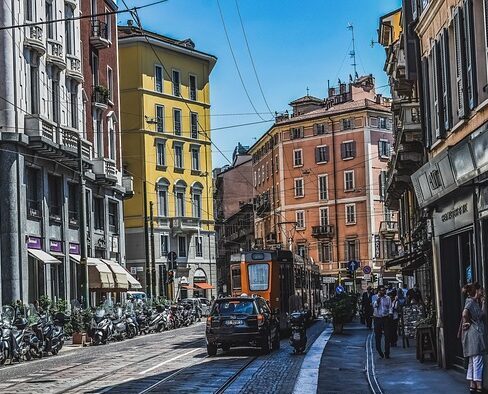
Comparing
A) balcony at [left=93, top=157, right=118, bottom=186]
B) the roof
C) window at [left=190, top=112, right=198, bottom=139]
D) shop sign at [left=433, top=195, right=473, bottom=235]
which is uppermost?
the roof

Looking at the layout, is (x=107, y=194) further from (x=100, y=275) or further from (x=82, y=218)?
(x=82, y=218)

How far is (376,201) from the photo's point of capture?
9669 centimetres

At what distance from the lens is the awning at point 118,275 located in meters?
49.1

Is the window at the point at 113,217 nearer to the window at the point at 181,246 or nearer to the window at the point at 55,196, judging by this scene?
the window at the point at 55,196

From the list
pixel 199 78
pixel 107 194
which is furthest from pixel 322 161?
pixel 107 194

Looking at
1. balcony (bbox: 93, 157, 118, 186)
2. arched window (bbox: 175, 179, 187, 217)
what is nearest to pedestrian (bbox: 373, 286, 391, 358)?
balcony (bbox: 93, 157, 118, 186)

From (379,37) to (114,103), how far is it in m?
15.6

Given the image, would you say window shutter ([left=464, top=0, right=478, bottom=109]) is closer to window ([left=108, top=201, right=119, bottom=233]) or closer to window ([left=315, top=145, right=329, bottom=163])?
window ([left=108, top=201, right=119, bottom=233])

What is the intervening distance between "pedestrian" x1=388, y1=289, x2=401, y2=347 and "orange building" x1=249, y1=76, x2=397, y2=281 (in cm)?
6207

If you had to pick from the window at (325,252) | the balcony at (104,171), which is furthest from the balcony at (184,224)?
the balcony at (104,171)

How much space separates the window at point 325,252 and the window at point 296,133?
1101 centimetres

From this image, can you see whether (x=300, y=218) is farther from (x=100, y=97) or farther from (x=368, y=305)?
(x=368, y=305)

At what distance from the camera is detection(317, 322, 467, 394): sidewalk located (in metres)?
17.1

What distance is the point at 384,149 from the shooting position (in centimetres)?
9838
